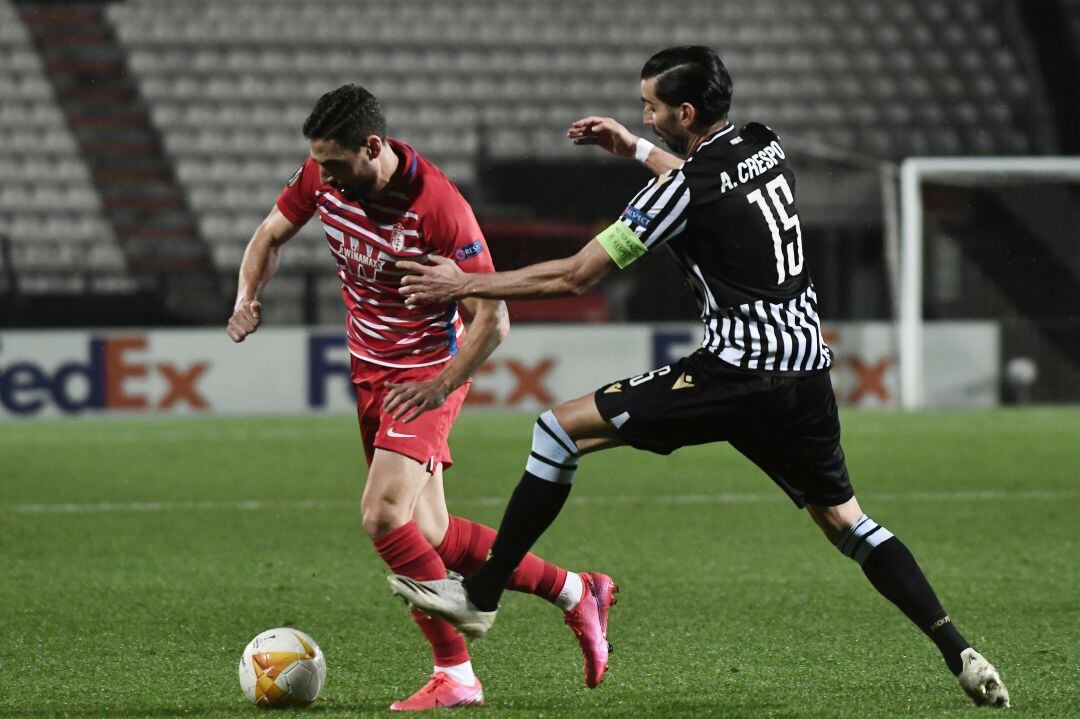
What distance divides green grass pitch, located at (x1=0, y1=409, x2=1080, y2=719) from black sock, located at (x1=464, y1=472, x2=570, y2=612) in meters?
0.32

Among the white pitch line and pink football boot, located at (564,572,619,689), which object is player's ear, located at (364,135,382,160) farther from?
the white pitch line

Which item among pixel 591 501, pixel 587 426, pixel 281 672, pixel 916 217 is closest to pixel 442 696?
pixel 281 672

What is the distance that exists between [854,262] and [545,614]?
35.3 ft


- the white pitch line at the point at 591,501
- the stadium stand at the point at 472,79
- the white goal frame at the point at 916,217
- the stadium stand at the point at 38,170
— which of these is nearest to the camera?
the white pitch line at the point at 591,501

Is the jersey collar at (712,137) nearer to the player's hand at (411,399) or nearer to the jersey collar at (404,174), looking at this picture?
the jersey collar at (404,174)

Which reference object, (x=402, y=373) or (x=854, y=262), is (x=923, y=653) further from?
(x=854, y=262)

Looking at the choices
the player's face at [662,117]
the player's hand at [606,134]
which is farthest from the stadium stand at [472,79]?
the player's face at [662,117]

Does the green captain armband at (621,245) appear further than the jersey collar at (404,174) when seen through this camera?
No

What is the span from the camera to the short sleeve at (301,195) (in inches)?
178

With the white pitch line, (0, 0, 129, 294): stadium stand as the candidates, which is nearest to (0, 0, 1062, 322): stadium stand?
(0, 0, 129, 294): stadium stand

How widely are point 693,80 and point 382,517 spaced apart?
1.43 meters

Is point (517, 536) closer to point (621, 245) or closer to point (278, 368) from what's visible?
point (621, 245)

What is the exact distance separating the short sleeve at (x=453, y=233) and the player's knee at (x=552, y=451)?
1.56 ft

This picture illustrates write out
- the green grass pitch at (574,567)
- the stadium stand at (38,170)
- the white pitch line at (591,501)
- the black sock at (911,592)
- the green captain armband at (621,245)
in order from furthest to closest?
1. the stadium stand at (38,170)
2. the white pitch line at (591,501)
3. the green grass pitch at (574,567)
4. the black sock at (911,592)
5. the green captain armband at (621,245)
